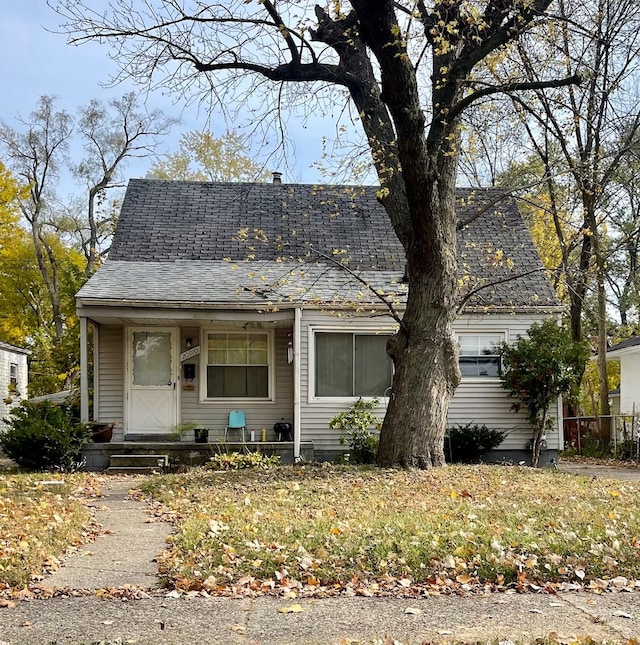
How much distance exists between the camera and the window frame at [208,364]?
49.1ft

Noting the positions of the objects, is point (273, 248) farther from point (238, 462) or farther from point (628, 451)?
point (628, 451)

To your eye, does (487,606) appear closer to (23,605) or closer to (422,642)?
(422,642)

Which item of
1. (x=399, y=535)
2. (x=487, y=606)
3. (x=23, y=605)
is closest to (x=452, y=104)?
(x=399, y=535)

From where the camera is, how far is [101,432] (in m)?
13.9

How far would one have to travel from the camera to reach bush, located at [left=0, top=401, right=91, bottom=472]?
493 inches

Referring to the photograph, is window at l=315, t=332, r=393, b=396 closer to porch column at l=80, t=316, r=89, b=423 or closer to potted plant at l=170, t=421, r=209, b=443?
potted plant at l=170, t=421, r=209, b=443

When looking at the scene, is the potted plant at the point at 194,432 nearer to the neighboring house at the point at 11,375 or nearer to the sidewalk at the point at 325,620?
the sidewalk at the point at 325,620

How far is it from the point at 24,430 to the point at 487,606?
31.2 ft

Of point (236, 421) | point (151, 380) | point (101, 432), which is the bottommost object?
point (101, 432)

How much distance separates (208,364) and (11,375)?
1537 centimetres

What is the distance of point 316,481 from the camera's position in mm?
10375

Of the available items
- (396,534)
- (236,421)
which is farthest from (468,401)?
(396,534)

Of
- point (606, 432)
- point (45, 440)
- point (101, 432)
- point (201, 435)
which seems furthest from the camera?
point (606, 432)

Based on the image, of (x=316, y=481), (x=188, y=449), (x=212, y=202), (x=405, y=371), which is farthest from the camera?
(x=212, y=202)
